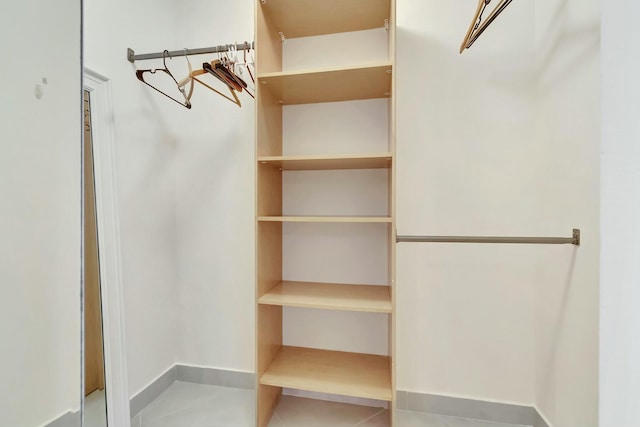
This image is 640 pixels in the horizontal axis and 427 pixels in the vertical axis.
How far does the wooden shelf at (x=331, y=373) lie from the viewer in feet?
4.11

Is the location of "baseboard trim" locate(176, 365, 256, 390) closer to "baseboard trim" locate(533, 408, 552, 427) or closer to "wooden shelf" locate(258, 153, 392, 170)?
"wooden shelf" locate(258, 153, 392, 170)

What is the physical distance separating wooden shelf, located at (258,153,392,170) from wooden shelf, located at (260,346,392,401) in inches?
41.6

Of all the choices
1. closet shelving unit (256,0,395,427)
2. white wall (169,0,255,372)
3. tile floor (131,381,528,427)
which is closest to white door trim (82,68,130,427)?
tile floor (131,381,528,427)

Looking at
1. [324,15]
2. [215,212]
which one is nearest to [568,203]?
[324,15]

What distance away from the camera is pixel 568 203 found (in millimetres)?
1155

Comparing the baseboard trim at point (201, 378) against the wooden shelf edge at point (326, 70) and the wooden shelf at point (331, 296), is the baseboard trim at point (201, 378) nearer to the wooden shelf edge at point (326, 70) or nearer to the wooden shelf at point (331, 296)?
the wooden shelf at point (331, 296)

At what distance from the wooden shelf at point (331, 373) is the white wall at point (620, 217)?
90 cm

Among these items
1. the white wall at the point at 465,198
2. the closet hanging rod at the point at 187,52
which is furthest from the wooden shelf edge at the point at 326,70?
the white wall at the point at 465,198

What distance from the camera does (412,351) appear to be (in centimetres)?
150
